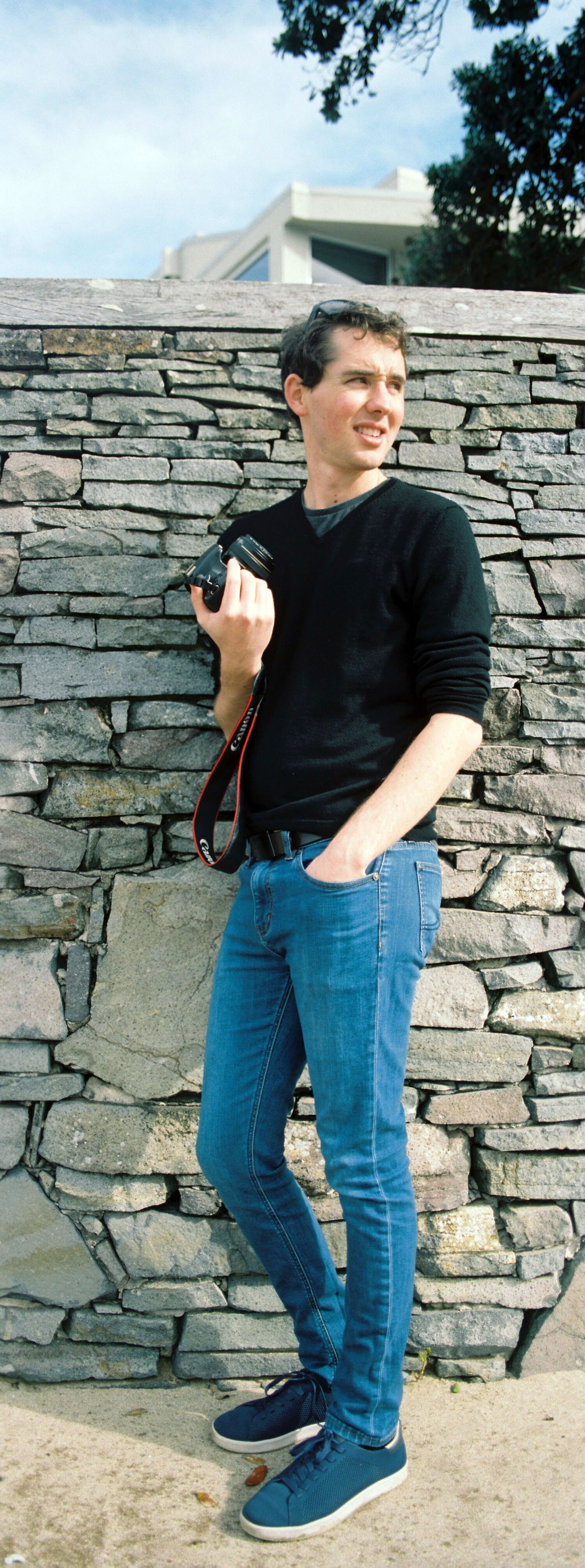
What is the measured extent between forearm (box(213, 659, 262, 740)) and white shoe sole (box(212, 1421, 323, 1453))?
1483 mm

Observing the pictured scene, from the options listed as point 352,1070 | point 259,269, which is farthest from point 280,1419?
point 259,269

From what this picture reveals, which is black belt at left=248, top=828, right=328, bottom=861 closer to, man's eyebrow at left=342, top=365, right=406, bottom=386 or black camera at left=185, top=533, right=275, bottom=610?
black camera at left=185, top=533, right=275, bottom=610

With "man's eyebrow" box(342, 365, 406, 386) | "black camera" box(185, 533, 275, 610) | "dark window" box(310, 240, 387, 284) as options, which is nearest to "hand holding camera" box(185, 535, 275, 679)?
"black camera" box(185, 533, 275, 610)

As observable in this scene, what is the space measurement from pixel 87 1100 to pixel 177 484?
1.59 meters

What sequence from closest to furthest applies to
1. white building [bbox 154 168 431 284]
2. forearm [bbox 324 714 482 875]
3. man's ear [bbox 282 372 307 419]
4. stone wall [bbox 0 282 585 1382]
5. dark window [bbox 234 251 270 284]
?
forearm [bbox 324 714 482 875]
man's ear [bbox 282 372 307 419]
stone wall [bbox 0 282 585 1382]
white building [bbox 154 168 431 284]
dark window [bbox 234 251 270 284]

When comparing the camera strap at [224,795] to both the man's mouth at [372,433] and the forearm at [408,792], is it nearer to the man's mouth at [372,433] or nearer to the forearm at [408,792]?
the forearm at [408,792]

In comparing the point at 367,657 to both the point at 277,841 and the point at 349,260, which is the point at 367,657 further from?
the point at 349,260

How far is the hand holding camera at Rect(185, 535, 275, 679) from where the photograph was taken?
190 cm

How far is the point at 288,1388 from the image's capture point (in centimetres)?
208

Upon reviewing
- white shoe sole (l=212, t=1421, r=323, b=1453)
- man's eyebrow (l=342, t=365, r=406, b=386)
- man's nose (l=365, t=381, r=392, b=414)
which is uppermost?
man's eyebrow (l=342, t=365, r=406, b=386)

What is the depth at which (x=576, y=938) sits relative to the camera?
8.27 ft

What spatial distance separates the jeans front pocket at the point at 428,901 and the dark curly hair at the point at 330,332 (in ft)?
3.56

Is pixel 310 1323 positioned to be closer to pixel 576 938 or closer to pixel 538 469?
pixel 576 938

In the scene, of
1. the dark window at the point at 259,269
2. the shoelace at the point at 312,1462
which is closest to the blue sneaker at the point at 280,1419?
the shoelace at the point at 312,1462
